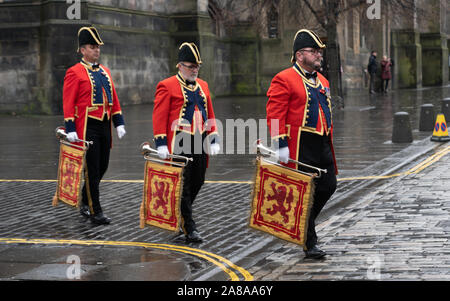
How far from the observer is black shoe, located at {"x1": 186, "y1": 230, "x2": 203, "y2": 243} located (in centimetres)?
711

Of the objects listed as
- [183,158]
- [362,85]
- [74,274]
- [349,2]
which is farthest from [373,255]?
[362,85]

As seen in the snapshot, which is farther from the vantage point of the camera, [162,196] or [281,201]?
[162,196]

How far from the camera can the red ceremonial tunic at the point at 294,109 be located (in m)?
6.38

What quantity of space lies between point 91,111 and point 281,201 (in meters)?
2.62

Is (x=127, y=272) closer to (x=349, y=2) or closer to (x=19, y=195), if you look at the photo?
(x=19, y=195)

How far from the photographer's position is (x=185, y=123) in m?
7.25

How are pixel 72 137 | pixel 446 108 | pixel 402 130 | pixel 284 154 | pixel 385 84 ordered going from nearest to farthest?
pixel 284 154 < pixel 72 137 < pixel 402 130 < pixel 446 108 < pixel 385 84

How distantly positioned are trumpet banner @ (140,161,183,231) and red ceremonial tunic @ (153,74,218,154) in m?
0.24

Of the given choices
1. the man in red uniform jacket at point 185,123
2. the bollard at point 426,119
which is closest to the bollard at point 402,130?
the bollard at point 426,119

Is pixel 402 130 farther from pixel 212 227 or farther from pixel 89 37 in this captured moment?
pixel 89 37

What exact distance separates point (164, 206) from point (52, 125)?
13.6 m

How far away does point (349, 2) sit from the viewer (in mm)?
23766

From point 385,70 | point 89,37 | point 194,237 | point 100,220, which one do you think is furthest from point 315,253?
point 385,70

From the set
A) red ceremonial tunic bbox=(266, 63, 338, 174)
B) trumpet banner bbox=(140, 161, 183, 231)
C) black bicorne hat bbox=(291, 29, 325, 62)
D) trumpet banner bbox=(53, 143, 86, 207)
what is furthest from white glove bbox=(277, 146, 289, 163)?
trumpet banner bbox=(53, 143, 86, 207)
